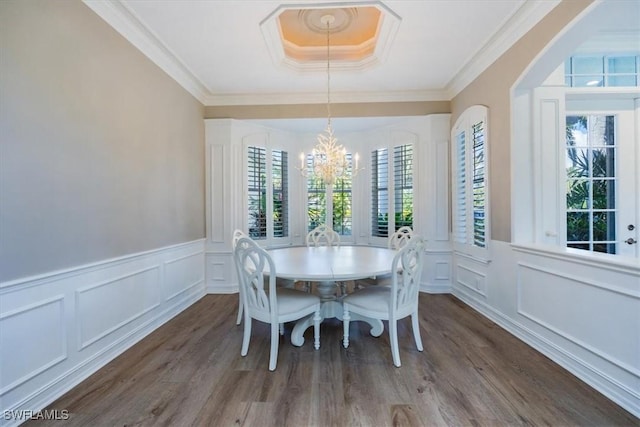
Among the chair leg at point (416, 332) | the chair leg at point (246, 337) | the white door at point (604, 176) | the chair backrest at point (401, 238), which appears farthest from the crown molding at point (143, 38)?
the white door at point (604, 176)

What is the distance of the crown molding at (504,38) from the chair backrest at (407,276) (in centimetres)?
211

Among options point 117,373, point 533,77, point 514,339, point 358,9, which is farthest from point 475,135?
point 117,373

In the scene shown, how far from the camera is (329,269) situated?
2.32 metres

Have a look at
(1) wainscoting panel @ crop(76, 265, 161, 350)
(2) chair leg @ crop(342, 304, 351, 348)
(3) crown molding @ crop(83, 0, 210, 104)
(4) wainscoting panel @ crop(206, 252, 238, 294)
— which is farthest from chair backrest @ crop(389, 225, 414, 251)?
(3) crown molding @ crop(83, 0, 210, 104)

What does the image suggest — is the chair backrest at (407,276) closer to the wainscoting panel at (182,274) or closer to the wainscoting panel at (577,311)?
the wainscoting panel at (577,311)

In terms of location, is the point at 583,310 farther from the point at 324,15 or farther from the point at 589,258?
the point at 324,15

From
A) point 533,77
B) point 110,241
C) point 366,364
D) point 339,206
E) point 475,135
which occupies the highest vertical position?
point 533,77

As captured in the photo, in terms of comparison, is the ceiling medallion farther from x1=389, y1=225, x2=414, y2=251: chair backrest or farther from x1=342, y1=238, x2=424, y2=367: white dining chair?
x1=389, y1=225, x2=414, y2=251: chair backrest

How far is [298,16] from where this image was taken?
2.75 metres

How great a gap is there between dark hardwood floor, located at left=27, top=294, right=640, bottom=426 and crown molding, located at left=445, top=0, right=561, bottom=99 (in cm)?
280

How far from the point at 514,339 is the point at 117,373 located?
3351mm

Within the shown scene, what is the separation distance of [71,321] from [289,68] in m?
3.19

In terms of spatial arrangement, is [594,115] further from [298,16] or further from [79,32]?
[79,32]

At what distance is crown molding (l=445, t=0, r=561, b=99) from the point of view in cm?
229
